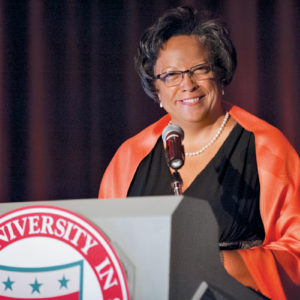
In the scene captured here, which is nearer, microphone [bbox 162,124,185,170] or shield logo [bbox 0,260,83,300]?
shield logo [bbox 0,260,83,300]

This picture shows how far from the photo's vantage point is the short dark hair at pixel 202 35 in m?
1.75

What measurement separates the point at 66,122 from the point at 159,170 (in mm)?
728

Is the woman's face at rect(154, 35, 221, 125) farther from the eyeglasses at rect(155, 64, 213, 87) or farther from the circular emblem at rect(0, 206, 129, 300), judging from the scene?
the circular emblem at rect(0, 206, 129, 300)

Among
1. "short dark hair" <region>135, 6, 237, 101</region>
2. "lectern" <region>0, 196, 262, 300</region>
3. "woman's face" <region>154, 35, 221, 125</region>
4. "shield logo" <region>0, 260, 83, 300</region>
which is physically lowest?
"shield logo" <region>0, 260, 83, 300</region>

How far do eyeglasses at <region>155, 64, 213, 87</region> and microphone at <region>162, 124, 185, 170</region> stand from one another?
2.03ft

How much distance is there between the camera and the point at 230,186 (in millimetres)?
1607

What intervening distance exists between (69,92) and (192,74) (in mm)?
826

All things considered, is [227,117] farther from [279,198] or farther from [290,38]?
[290,38]

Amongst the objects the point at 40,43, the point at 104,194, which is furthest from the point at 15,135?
the point at 104,194

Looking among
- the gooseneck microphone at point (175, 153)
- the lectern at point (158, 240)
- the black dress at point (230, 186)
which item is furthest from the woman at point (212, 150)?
the lectern at point (158, 240)

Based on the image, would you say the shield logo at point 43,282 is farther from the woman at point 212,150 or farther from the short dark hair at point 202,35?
the short dark hair at point 202,35

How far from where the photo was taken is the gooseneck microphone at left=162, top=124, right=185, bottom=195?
1007 mm

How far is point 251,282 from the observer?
1.04 m

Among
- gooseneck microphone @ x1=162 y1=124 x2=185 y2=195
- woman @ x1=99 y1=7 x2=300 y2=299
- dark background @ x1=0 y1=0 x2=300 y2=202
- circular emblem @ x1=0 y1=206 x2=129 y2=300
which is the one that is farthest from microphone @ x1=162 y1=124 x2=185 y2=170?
dark background @ x1=0 y1=0 x2=300 y2=202
